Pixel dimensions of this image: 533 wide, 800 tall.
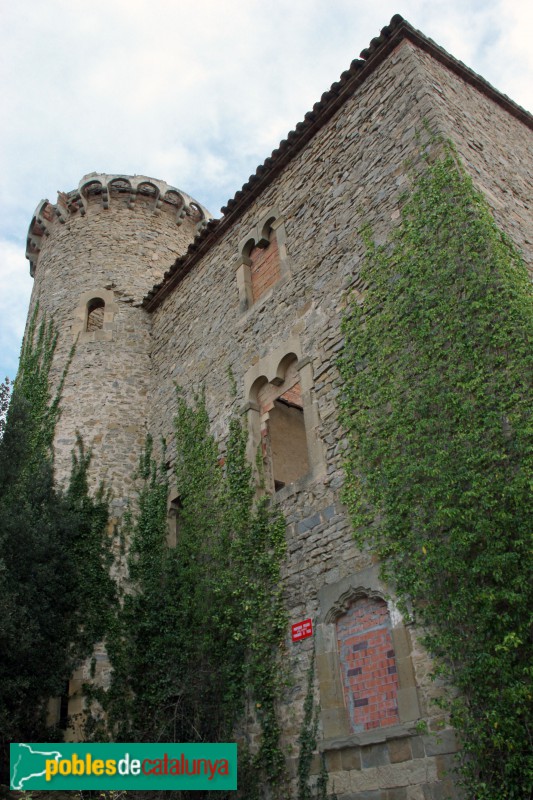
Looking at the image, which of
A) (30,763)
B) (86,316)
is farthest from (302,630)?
(86,316)

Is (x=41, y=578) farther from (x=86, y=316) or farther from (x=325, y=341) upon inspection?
(x=86, y=316)

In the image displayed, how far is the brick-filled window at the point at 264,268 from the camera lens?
34.2ft

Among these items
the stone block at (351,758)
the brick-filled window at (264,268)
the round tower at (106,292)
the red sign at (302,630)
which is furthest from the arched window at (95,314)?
the stone block at (351,758)

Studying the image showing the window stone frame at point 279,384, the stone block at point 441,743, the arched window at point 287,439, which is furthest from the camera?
the arched window at point 287,439

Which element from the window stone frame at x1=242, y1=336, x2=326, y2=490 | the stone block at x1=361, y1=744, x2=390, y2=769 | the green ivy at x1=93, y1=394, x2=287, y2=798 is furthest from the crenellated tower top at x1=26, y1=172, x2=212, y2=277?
the stone block at x1=361, y1=744, x2=390, y2=769

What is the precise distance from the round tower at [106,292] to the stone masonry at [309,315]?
0.13ft

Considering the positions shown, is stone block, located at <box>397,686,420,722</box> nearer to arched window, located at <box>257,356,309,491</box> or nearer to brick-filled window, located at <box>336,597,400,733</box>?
brick-filled window, located at <box>336,597,400,733</box>

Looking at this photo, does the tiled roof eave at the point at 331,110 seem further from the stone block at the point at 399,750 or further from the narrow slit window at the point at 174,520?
the stone block at the point at 399,750

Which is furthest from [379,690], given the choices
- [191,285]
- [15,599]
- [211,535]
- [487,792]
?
[191,285]

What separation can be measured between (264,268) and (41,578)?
5566 mm

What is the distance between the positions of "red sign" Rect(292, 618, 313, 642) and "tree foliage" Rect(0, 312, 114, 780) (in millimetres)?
3173

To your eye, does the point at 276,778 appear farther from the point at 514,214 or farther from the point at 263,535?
the point at 514,214

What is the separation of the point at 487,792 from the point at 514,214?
245 inches

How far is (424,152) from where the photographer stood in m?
8.04
